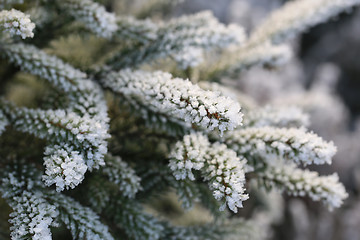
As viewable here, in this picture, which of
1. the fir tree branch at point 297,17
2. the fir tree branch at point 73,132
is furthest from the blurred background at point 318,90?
the fir tree branch at point 73,132

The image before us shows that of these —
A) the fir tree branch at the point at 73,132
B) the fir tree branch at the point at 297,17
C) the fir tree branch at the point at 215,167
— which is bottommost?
the fir tree branch at the point at 73,132

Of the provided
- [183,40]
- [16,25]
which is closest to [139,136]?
[183,40]

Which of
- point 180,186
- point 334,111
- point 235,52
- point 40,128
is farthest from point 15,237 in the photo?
point 334,111

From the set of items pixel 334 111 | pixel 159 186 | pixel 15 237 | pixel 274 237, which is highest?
pixel 334 111

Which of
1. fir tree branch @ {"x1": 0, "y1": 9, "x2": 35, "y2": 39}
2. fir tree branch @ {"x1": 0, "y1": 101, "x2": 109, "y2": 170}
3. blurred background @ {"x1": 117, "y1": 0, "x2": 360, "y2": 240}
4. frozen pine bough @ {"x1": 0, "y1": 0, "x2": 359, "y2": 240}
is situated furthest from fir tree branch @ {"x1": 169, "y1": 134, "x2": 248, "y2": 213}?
blurred background @ {"x1": 117, "y1": 0, "x2": 360, "y2": 240}

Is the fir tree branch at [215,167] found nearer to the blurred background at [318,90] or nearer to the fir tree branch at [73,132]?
the fir tree branch at [73,132]

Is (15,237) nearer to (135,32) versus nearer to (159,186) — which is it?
(159,186)

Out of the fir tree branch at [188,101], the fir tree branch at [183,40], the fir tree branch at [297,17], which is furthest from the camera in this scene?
the fir tree branch at [297,17]
